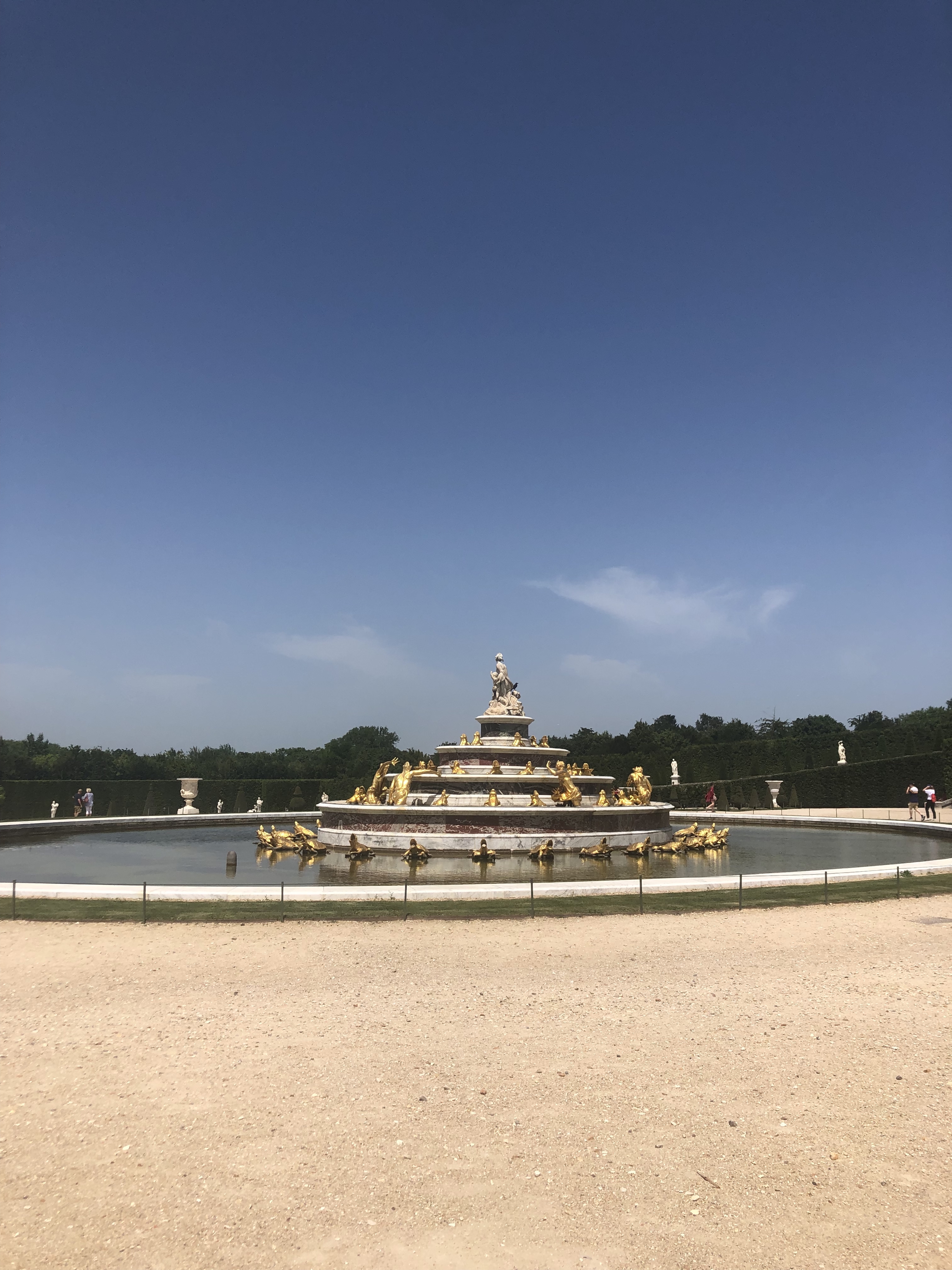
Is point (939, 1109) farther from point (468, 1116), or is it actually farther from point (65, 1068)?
point (65, 1068)

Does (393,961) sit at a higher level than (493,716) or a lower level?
lower

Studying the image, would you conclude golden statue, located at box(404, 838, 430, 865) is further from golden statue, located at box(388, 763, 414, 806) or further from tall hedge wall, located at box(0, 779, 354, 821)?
tall hedge wall, located at box(0, 779, 354, 821)

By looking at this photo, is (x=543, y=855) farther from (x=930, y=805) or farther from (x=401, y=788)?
(x=930, y=805)

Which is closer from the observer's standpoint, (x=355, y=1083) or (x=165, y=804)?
(x=355, y=1083)

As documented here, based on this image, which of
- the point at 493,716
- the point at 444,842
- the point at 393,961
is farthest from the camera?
the point at 493,716

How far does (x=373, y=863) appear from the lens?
81.2 feet

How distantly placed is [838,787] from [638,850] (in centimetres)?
3045

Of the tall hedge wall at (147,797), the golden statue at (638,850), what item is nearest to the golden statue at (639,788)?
the golden statue at (638,850)

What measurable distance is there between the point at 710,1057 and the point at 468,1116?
286 centimetres

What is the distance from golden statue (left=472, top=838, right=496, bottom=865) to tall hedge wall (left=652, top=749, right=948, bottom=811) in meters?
26.8

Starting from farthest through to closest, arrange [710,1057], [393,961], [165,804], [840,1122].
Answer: [165,804]
[393,961]
[710,1057]
[840,1122]

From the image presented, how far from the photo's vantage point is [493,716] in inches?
1567

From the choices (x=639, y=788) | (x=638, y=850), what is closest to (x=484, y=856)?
(x=638, y=850)

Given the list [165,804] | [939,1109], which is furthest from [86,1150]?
[165,804]
